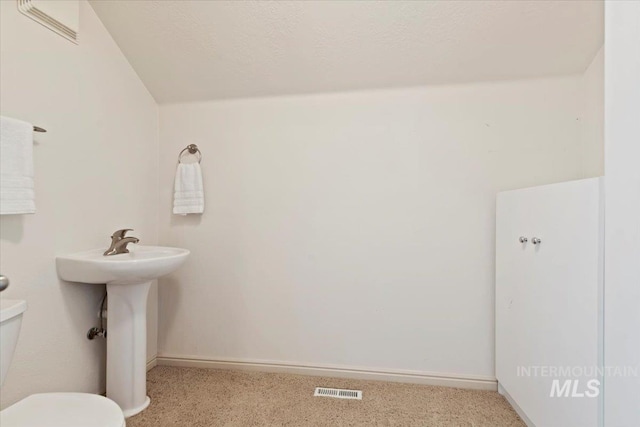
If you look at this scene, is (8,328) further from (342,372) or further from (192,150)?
(342,372)

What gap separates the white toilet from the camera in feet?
2.78

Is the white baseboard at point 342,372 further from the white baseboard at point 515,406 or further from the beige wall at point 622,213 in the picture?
the beige wall at point 622,213

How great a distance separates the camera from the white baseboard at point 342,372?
62.4 inches

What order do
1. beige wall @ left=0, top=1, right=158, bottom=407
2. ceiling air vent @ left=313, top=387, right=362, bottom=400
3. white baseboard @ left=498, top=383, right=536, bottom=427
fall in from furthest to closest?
ceiling air vent @ left=313, top=387, right=362, bottom=400 < white baseboard @ left=498, top=383, right=536, bottom=427 < beige wall @ left=0, top=1, right=158, bottom=407

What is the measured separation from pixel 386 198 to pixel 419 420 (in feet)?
3.60

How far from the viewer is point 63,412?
91cm

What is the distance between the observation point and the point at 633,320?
68cm

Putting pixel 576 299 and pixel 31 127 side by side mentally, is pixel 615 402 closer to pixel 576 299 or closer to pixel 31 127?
pixel 576 299

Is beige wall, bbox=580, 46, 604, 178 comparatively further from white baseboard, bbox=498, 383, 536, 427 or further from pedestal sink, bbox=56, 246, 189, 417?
pedestal sink, bbox=56, 246, 189, 417

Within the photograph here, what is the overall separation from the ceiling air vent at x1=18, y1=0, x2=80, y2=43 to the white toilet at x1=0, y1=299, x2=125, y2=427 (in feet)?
3.65

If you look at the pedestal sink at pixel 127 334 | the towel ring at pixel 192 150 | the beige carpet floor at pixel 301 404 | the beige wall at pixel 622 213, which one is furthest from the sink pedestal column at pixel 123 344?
the beige wall at pixel 622 213

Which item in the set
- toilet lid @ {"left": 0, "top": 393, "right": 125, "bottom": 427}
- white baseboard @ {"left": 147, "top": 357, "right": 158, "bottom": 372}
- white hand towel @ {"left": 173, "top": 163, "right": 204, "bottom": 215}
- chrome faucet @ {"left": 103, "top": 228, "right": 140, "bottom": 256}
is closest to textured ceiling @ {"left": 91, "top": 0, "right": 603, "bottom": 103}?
white hand towel @ {"left": 173, "top": 163, "right": 204, "bottom": 215}

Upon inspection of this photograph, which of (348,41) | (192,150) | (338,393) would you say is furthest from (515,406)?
(192,150)

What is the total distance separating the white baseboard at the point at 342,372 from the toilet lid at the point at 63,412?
2.89 feet
